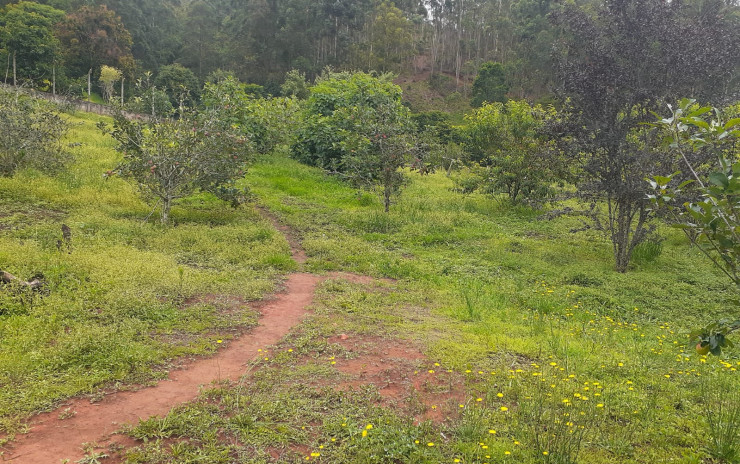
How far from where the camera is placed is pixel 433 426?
3.55 m

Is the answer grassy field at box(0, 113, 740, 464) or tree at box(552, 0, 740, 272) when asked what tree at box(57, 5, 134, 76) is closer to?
grassy field at box(0, 113, 740, 464)

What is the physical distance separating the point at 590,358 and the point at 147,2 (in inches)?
2433

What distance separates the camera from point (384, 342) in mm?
5133

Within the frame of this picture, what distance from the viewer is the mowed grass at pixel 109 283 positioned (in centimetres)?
410

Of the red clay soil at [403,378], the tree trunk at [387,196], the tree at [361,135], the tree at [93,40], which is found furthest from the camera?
the tree at [93,40]

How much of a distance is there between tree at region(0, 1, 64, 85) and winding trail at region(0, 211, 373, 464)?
118 ft

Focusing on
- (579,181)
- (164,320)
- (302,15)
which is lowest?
(164,320)

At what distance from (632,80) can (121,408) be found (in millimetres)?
9033

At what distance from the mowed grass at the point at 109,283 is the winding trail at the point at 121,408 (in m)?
0.16

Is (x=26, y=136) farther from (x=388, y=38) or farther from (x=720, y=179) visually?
(x=388, y=38)

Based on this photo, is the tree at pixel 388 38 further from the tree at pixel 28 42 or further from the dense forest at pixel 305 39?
the tree at pixel 28 42

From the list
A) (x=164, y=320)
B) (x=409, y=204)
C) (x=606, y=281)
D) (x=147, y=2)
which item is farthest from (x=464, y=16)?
(x=164, y=320)

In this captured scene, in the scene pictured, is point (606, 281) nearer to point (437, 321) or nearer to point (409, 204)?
point (437, 321)

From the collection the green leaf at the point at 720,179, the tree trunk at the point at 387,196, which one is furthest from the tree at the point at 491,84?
the green leaf at the point at 720,179
